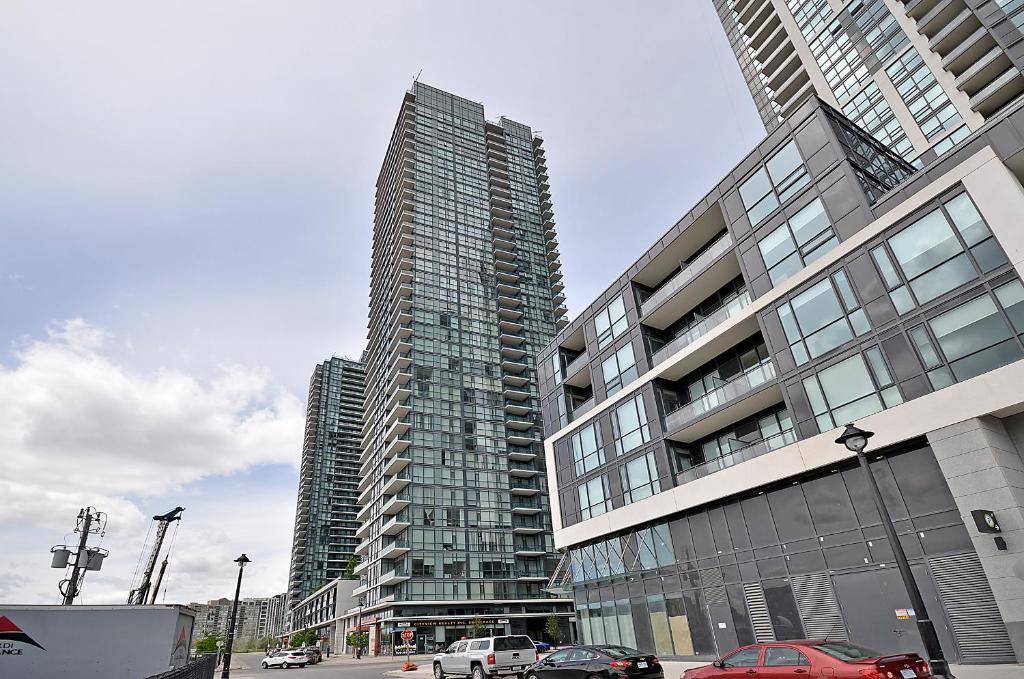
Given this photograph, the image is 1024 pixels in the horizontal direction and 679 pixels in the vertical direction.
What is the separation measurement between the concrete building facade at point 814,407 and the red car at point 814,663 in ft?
25.6

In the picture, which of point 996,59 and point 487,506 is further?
point 487,506

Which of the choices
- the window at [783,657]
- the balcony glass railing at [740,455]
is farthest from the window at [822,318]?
the window at [783,657]

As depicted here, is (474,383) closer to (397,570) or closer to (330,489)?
(397,570)

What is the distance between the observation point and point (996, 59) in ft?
119

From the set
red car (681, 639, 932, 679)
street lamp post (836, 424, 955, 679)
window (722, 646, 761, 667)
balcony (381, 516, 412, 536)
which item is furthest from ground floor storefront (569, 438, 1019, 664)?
balcony (381, 516, 412, 536)

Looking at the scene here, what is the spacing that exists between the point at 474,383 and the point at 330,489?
3199 inches

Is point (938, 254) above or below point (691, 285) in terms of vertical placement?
below

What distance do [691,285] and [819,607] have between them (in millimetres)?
14483

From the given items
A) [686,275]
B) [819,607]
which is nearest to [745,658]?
[819,607]

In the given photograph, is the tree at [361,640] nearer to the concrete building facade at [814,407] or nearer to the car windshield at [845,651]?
the concrete building facade at [814,407]

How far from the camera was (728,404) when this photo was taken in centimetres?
2389

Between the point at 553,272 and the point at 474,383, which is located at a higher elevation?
the point at 553,272

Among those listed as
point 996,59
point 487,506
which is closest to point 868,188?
point 996,59

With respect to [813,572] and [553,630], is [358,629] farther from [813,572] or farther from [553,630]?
[813,572]
